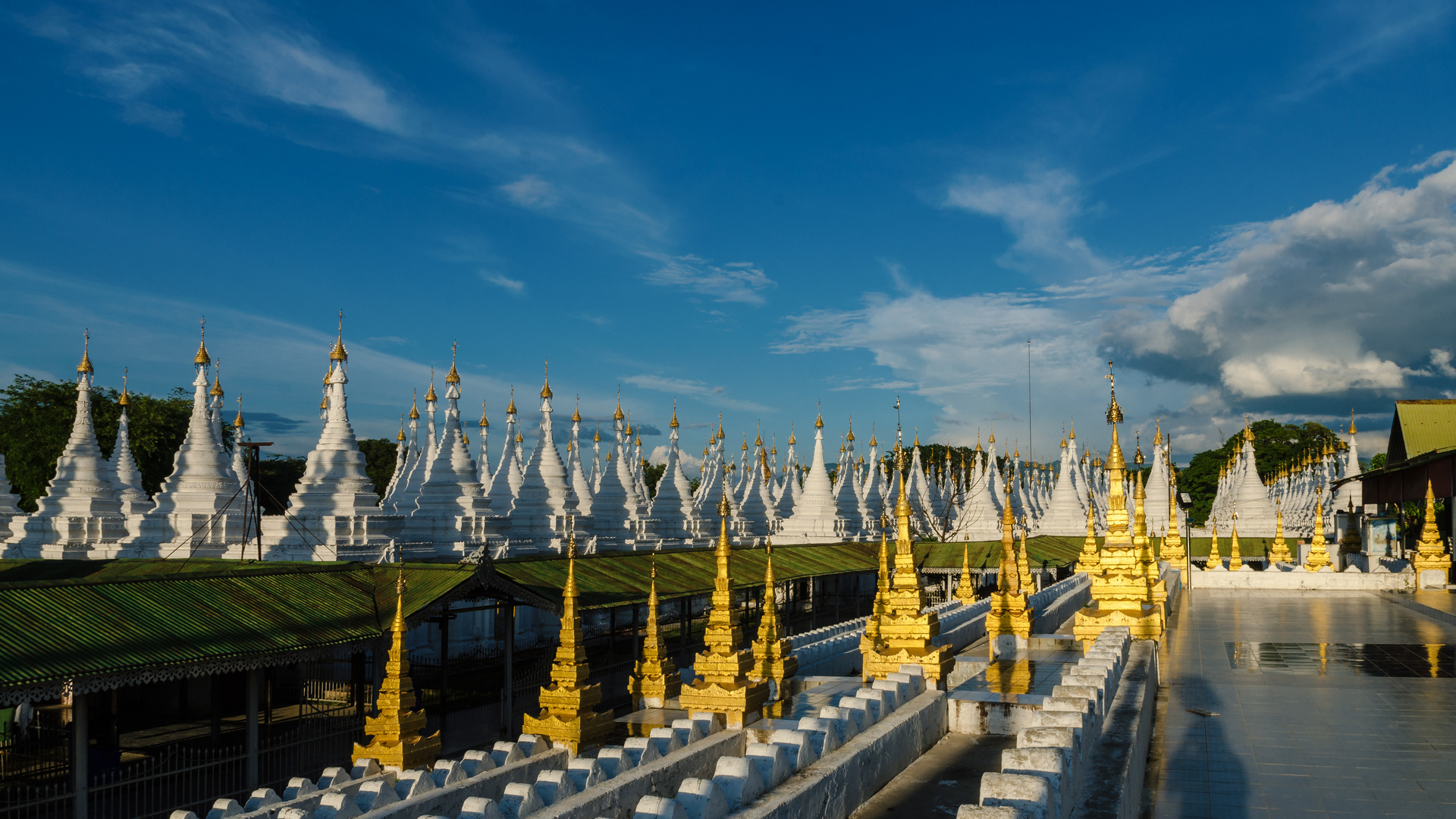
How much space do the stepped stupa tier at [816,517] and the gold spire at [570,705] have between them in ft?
125

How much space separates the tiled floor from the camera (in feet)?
31.4

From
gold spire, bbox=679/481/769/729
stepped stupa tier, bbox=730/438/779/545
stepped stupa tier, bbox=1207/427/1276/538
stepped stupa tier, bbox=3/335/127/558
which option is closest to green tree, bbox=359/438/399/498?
stepped stupa tier, bbox=730/438/779/545

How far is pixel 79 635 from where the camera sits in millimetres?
13008

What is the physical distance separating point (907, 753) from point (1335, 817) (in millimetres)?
3997

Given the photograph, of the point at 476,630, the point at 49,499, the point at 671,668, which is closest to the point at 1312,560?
the point at 476,630

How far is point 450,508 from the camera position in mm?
30625

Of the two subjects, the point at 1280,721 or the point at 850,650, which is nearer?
the point at 1280,721

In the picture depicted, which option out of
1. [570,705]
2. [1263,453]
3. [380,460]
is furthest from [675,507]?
[1263,453]

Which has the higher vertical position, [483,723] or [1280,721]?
[1280,721]

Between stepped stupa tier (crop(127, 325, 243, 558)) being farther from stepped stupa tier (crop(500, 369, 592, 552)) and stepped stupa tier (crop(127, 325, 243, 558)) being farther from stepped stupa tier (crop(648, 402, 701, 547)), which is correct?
stepped stupa tier (crop(648, 402, 701, 547))

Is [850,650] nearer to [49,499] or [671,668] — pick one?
[671,668]

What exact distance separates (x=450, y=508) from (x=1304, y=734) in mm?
24088

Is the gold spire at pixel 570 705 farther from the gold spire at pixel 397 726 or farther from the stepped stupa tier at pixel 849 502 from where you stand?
the stepped stupa tier at pixel 849 502

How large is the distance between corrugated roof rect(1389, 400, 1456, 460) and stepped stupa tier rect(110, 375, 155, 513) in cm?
4820
